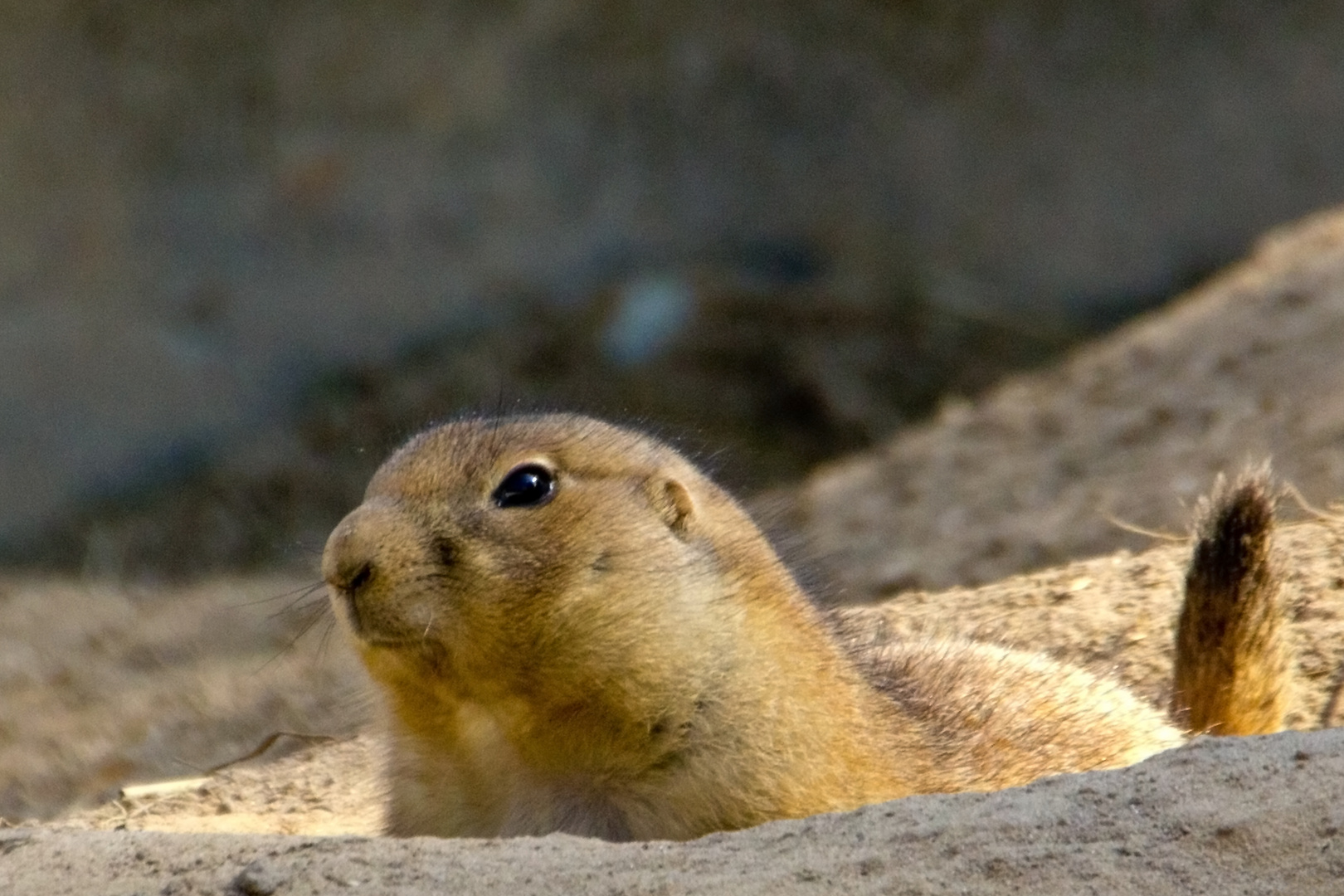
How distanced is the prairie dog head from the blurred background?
5.57 meters

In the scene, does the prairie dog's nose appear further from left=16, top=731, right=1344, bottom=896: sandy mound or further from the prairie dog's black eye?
left=16, top=731, right=1344, bottom=896: sandy mound

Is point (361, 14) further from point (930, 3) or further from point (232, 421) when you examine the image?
point (930, 3)

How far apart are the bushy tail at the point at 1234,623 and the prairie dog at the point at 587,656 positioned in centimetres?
91

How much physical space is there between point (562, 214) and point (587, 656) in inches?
289

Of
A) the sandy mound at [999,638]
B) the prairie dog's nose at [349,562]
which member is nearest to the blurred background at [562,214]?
the sandy mound at [999,638]

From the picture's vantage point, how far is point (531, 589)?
11.2 ft

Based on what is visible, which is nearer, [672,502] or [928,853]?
[928,853]

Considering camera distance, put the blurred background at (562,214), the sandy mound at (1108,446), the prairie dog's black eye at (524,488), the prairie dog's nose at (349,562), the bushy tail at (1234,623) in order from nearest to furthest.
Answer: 1. the prairie dog's nose at (349,562)
2. the prairie dog's black eye at (524,488)
3. the bushy tail at (1234,623)
4. the sandy mound at (1108,446)
5. the blurred background at (562,214)

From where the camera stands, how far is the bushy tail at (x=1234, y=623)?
429 cm

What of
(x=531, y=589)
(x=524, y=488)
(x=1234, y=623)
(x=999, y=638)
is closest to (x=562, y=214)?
(x=999, y=638)

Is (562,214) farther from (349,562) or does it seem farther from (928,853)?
(928,853)

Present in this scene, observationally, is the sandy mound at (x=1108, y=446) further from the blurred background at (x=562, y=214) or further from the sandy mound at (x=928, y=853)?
the sandy mound at (x=928, y=853)

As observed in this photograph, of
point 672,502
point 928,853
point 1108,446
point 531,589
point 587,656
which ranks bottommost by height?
point 928,853

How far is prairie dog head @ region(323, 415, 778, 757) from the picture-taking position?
3367mm
